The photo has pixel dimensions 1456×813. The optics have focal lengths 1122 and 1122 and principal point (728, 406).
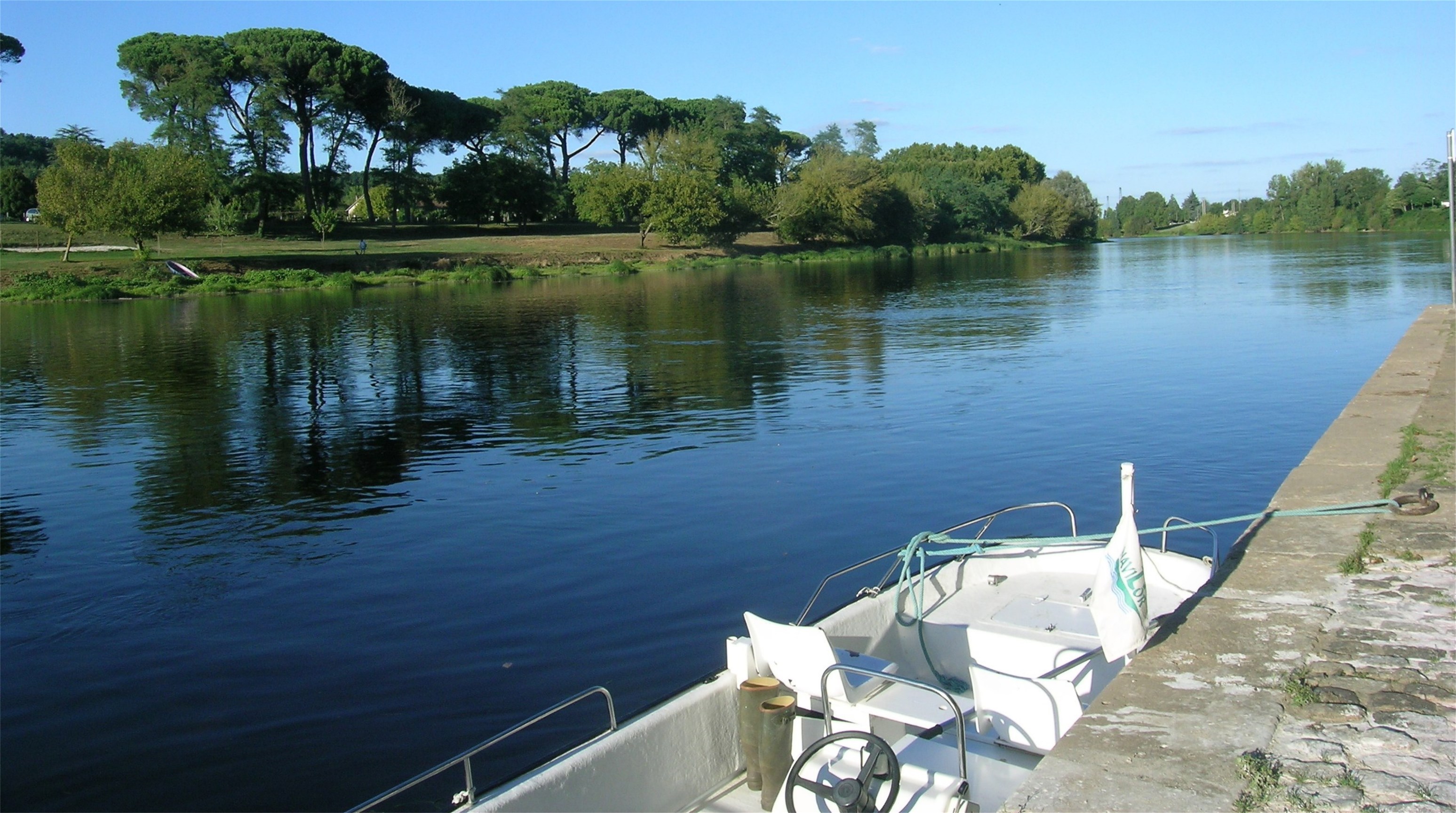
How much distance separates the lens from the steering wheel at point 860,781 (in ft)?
15.6

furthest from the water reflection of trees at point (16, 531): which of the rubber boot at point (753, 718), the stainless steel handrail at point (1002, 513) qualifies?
the stainless steel handrail at point (1002, 513)

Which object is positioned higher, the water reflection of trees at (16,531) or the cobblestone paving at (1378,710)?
the cobblestone paving at (1378,710)

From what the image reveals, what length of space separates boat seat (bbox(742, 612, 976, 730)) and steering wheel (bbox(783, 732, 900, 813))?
55 cm

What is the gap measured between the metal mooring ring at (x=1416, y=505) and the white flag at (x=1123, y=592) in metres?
3.69

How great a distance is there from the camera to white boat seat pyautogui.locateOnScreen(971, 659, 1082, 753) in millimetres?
5742

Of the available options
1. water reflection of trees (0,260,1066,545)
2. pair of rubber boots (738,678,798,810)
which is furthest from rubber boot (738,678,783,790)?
water reflection of trees (0,260,1066,545)

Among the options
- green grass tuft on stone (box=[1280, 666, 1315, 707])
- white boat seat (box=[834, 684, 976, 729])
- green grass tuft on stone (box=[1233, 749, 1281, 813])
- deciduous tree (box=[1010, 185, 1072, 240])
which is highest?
deciduous tree (box=[1010, 185, 1072, 240])

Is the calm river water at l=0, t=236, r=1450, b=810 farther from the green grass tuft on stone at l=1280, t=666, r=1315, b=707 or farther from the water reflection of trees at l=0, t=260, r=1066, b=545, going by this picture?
the green grass tuft on stone at l=1280, t=666, r=1315, b=707

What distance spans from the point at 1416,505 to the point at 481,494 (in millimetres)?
10095

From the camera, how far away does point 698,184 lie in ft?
274

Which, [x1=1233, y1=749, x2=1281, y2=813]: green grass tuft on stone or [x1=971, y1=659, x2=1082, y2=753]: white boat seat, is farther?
[x1=971, y1=659, x2=1082, y2=753]: white boat seat

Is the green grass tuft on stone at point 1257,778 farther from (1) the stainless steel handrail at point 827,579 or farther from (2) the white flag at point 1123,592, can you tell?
(1) the stainless steel handrail at point 827,579

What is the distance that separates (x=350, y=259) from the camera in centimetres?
6581

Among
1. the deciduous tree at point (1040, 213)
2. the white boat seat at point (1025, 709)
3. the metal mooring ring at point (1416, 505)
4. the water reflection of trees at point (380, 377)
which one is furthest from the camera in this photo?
the deciduous tree at point (1040, 213)
